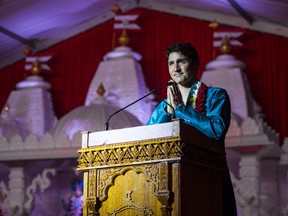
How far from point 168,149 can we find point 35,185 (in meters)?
7.61

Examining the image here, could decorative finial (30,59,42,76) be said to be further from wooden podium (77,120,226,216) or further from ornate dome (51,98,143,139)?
wooden podium (77,120,226,216)

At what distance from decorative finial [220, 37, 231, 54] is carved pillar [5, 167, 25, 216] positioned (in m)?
3.53

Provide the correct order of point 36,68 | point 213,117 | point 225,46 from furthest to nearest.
A: 1. point 36,68
2. point 225,46
3. point 213,117

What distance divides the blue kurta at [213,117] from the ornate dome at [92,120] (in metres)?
6.18

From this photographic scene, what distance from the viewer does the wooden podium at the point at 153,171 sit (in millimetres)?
2727

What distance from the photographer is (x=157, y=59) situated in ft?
38.7

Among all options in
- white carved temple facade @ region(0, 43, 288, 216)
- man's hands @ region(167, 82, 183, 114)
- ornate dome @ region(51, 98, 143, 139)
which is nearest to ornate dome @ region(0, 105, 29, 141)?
white carved temple facade @ region(0, 43, 288, 216)

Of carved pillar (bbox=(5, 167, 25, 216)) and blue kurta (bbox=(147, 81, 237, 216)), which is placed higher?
carved pillar (bbox=(5, 167, 25, 216))

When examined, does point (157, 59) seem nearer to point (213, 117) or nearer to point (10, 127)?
point (10, 127)

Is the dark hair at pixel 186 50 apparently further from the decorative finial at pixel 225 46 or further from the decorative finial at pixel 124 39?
the decorative finial at pixel 124 39

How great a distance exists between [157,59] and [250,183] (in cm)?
364

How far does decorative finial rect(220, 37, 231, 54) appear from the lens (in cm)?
1068

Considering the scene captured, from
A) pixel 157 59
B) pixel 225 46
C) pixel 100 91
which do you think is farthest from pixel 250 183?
pixel 157 59

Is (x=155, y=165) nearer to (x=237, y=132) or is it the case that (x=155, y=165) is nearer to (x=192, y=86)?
(x=192, y=86)
